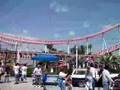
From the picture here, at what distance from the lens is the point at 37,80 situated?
29.8m

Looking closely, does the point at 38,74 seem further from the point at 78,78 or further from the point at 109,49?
the point at 109,49

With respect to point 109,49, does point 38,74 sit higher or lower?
lower

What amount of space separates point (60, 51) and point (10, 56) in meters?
14.7

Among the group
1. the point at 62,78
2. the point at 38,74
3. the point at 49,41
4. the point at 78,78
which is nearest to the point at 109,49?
the point at 49,41

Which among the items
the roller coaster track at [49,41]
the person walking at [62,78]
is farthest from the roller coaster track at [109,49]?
Answer: the person walking at [62,78]

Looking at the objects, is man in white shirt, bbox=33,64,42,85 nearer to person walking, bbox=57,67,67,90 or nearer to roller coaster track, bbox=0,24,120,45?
person walking, bbox=57,67,67,90

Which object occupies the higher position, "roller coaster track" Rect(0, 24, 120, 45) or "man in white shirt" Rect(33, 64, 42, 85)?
"roller coaster track" Rect(0, 24, 120, 45)

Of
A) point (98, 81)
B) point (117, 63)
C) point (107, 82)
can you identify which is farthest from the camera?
point (117, 63)

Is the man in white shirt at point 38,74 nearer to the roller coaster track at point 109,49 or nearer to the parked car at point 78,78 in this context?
the parked car at point 78,78

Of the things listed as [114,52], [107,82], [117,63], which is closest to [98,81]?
[107,82]

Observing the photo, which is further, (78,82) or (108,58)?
(108,58)

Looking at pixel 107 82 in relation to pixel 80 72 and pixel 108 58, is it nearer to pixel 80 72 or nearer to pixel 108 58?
pixel 80 72

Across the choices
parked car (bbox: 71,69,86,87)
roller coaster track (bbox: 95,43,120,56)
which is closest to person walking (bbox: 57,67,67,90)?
parked car (bbox: 71,69,86,87)

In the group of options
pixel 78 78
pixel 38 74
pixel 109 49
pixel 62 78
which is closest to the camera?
pixel 62 78
